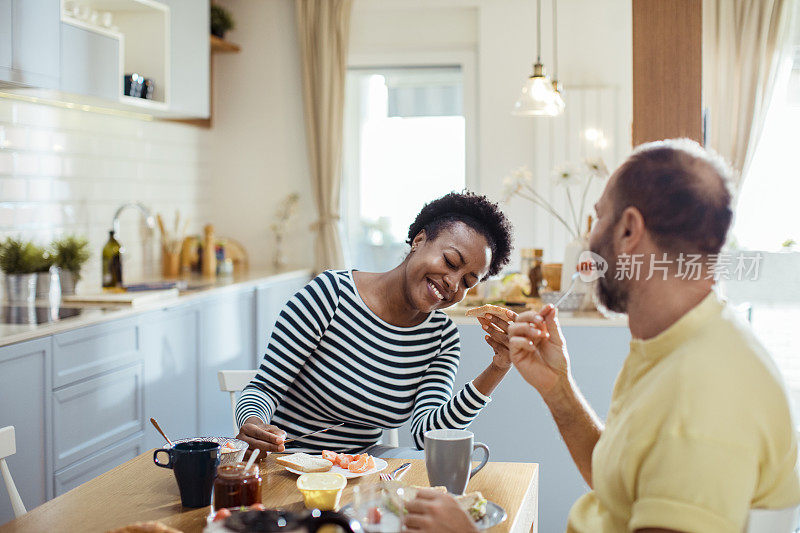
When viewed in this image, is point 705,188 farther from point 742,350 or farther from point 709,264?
point 742,350

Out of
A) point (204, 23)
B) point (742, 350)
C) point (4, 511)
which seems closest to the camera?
point (742, 350)

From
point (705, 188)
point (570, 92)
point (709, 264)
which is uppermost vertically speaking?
point (570, 92)

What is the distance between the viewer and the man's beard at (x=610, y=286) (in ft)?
3.76

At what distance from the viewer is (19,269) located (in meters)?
3.12

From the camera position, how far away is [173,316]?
3.53m

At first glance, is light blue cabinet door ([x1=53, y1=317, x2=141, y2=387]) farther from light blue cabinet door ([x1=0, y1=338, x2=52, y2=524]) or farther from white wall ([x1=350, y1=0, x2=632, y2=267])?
white wall ([x1=350, y1=0, x2=632, y2=267])

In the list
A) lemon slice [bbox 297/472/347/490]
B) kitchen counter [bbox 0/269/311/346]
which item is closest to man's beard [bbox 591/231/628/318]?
lemon slice [bbox 297/472/347/490]

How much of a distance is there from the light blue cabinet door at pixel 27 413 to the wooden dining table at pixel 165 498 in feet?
3.66

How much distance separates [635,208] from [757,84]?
4.38 m

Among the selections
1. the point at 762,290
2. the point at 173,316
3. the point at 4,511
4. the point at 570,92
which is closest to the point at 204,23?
the point at 173,316

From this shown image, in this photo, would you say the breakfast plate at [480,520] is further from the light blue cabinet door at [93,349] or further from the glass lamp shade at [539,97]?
the glass lamp shade at [539,97]

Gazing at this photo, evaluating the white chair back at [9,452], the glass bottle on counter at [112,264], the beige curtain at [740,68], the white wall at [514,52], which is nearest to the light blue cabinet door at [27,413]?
the white chair back at [9,452]

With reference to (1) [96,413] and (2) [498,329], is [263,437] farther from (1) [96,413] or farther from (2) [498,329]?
(1) [96,413]

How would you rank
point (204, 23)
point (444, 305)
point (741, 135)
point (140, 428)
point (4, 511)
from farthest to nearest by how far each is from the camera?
1. point (741, 135)
2. point (204, 23)
3. point (140, 428)
4. point (4, 511)
5. point (444, 305)
